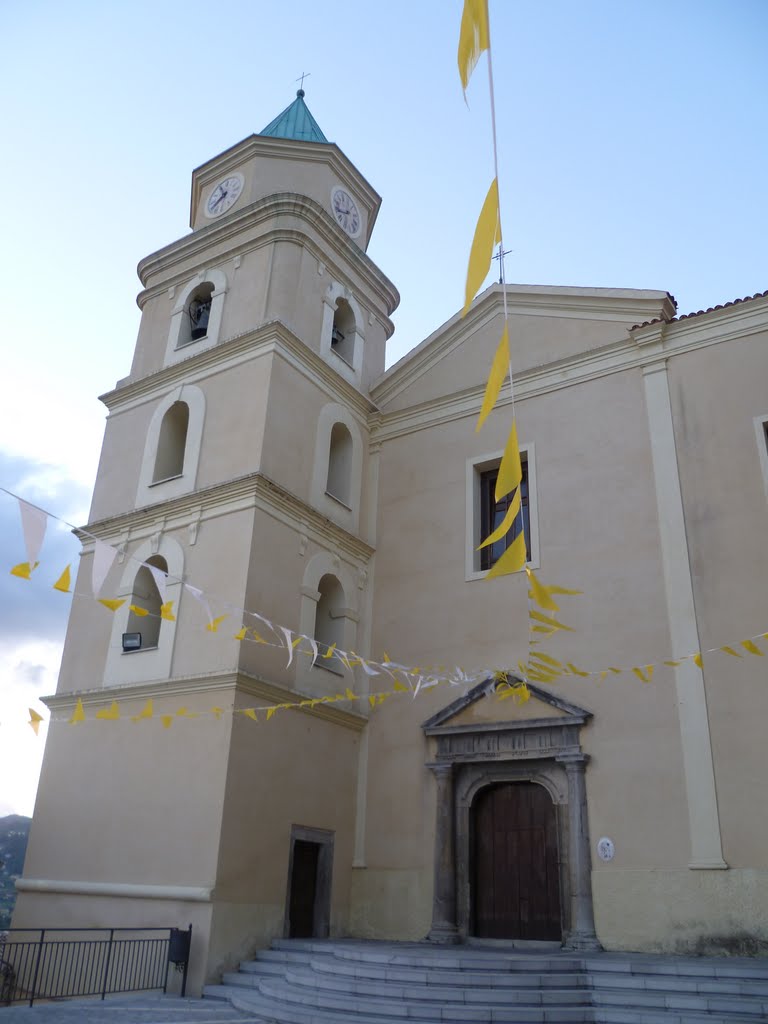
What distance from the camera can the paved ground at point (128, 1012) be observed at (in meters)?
8.69

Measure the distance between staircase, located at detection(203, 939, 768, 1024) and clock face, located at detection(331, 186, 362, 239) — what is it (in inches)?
518

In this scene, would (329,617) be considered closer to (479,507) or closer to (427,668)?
(427,668)

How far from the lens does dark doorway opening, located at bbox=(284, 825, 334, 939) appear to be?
40.1ft

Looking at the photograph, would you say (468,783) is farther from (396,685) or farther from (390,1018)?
(390,1018)

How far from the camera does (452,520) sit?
14586 millimetres

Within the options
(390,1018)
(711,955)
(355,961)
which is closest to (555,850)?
(711,955)

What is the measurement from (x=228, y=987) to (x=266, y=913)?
1263 mm

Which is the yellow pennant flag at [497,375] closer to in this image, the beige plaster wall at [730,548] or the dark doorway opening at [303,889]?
the beige plaster wall at [730,548]

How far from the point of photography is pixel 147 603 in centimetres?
1398

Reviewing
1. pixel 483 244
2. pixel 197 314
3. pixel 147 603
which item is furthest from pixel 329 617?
pixel 483 244

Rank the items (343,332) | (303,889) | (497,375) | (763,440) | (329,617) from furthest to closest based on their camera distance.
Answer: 1. (343,332)
2. (329,617)
3. (303,889)
4. (763,440)
5. (497,375)

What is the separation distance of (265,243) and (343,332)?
90.4 inches

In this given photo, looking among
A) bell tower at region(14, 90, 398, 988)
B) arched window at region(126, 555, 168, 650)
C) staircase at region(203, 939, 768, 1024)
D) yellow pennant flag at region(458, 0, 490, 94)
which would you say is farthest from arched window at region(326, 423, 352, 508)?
yellow pennant flag at region(458, 0, 490, 94)

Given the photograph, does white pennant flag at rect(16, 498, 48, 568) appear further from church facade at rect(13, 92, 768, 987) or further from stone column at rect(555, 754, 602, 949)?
stone column at rect(555, 754, 602, 949)
